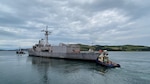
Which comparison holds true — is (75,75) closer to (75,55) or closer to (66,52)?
(75,55)

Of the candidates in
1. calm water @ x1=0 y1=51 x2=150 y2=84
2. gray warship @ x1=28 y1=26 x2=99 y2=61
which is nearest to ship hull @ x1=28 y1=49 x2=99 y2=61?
gray warship @ x1=28 y1=26 x2=99 y2=61

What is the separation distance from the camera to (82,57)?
57594mm

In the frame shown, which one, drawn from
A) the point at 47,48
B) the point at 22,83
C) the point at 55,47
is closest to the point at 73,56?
the point at 55,47

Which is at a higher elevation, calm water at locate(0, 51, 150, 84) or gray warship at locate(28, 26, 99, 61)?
gray warship at locate(28, 26, 99, 61)

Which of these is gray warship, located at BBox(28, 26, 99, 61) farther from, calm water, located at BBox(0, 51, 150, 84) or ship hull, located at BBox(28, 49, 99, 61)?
calm water, located at BBox(0, 51, 150, 84)

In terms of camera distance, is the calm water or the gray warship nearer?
the calm water

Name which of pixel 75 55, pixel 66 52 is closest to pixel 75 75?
pixel 75 55

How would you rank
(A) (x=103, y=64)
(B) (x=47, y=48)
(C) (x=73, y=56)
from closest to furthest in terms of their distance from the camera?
(A) (x=103, y=64)
(C) (x=73, y=56)
(B) (x=47, y=48)

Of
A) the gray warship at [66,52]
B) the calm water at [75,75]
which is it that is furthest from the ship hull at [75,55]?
the calm water at [75,75]

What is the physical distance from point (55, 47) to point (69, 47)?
381 inches

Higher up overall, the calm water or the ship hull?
the ship hull

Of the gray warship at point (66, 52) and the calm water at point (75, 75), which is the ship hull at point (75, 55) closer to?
the gray warship at point (66, 52)

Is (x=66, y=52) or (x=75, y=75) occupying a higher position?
(x=66, y=52)

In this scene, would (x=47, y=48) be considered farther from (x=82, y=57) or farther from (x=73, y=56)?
(x=82, y=57)
